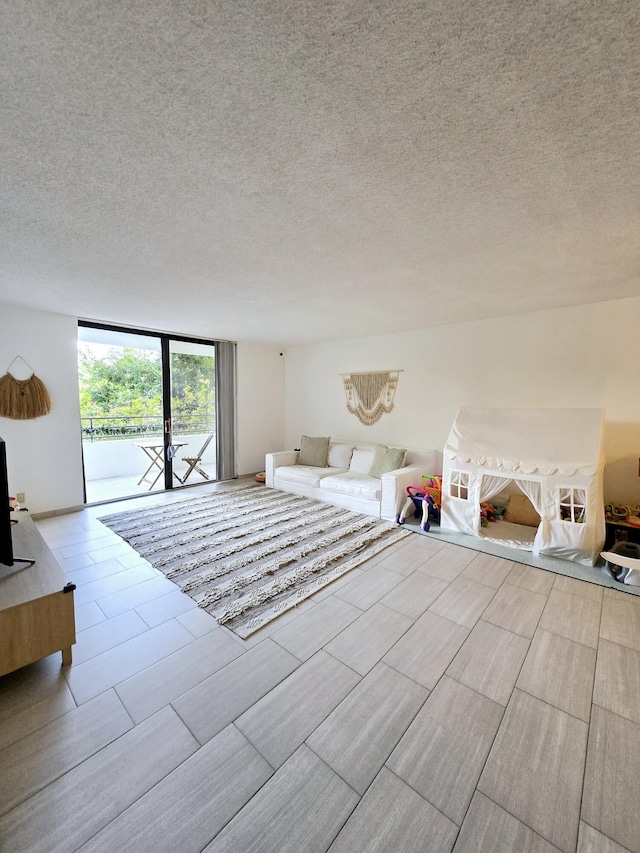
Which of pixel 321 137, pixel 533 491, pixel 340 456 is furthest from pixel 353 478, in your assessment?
pixel 321 137

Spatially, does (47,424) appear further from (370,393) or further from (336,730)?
(336,730)

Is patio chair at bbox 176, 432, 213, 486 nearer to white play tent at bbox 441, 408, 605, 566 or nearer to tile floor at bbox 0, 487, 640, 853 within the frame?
tile floor at bbox 0, 487, 640, 853

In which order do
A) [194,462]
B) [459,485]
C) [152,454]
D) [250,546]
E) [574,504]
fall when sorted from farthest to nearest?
[152,454] < [194,462] < [459,485] < [250,546] < [574,504]

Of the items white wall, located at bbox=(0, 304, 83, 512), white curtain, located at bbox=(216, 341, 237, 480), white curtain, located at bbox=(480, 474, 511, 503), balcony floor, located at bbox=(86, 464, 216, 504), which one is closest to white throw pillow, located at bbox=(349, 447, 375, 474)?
white curtain, located at bbox=(480, 474, 511, 503)

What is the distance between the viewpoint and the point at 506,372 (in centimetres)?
406

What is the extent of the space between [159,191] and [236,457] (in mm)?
4818

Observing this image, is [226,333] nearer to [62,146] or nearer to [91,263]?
[91,263]

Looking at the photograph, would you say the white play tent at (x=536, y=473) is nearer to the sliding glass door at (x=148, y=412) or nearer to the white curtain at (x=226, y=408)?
the white curtain at (x=226, y=408)

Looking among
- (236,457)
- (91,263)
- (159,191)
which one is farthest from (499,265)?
(236,457)

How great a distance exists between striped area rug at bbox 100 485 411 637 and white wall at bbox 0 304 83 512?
84 cm

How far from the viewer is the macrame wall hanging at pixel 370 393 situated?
5105 mm

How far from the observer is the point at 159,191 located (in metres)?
1.63

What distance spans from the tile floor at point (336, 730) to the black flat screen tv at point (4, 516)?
615 mm

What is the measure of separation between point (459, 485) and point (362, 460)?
166cm
